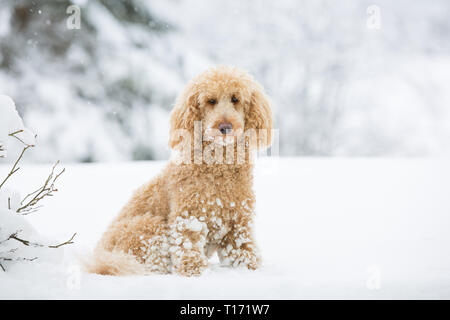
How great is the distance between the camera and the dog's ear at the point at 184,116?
2670mm

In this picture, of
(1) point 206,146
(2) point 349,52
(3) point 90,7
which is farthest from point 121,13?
(1) point 206,146

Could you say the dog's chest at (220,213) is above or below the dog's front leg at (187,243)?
above

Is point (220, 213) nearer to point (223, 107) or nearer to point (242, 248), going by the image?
point (242, 248)

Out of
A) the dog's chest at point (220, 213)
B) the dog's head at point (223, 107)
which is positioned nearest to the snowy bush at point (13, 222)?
the dog's chest at point (220, 213)

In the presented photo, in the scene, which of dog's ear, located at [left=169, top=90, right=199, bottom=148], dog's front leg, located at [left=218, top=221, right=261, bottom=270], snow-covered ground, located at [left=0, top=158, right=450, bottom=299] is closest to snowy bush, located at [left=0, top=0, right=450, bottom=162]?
snow-covered ground, located at [left=0, top=158, right=450, bottom=299]

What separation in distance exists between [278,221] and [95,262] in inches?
87.0

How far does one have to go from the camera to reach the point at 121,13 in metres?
9.70

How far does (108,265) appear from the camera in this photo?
224 centimetres

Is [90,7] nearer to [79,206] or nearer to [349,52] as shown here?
[79,206]

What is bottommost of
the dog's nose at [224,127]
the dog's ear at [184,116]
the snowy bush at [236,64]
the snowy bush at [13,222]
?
the snowy bush at [13,222]

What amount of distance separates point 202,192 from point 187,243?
0.31 meters

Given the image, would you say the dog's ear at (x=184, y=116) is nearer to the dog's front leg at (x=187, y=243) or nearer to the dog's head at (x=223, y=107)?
the dog's head at (x=223, y=107)

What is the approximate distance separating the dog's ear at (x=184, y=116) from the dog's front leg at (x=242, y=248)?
67cm

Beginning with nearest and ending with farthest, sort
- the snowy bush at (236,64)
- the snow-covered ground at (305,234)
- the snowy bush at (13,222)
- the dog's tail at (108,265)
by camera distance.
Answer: the snow-covered ground at (305,234) < the snowy bush at (13,222) < the dog's tail at (108,265) < the snowy bush at (236,64)
